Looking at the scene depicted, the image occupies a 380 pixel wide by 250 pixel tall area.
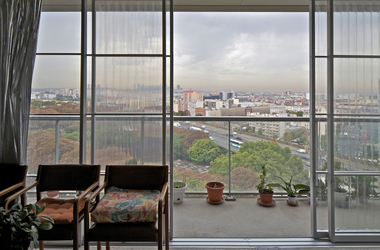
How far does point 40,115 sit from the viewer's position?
2.29m

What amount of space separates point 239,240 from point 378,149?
1.71 metres

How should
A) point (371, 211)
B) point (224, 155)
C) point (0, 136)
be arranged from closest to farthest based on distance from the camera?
1. point (0, 136)
2. point (371, 211)
3. point (224, 155)

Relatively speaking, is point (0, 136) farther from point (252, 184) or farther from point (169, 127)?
point (252, 184)

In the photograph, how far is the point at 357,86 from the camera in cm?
226

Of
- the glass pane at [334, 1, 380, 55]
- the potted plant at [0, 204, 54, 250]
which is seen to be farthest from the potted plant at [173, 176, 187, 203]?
the glass pane at [334, 1, 380, 55]

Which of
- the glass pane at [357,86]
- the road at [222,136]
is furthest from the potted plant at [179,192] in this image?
the glass pane at [357,86]

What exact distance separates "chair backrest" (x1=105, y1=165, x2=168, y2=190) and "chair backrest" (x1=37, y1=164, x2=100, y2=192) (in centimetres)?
14

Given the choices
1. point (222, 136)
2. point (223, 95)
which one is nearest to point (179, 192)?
point (222, 136)

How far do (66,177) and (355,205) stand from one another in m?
2.87

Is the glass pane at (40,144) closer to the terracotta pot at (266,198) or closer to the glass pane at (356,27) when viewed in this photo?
the terracotta pot at (266,198)

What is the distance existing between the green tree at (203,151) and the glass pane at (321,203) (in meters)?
1.44

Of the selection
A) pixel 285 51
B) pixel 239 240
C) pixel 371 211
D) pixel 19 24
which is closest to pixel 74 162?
pixel 19 24

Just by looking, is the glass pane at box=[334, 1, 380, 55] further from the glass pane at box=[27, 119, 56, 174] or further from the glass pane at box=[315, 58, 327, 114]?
the glass pane at box=[27, 119, 56, 174]

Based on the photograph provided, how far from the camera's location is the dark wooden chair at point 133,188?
5.21 feet
